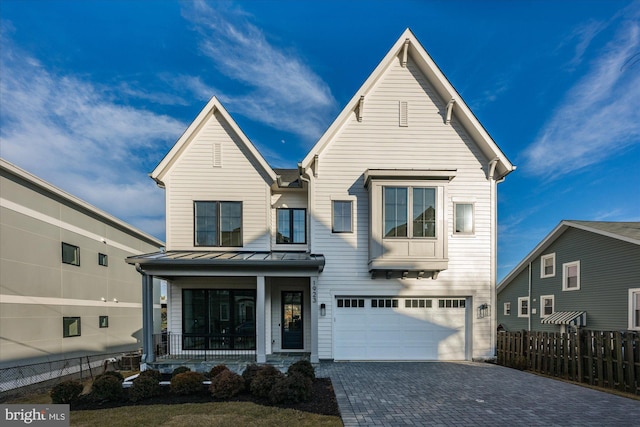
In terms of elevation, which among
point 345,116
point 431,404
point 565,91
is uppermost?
point 565,91

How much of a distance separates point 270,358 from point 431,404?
5502 millimetres

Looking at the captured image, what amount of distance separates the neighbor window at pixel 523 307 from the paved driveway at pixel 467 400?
12.1 m

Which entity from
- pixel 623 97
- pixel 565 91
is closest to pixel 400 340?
pixel 623 97

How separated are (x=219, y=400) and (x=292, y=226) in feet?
21.9

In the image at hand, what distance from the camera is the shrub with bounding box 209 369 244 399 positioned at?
6816 millimetres

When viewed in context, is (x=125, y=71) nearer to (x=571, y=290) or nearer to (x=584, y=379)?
(x=584, y=379)

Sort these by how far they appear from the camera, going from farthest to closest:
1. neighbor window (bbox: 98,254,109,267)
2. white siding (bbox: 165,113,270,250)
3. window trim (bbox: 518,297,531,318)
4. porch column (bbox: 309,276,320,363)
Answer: window trim (bbox: 518,297,531,318) < neighbor window (bbox: 98,254,109,267) < white siding (bbox: 165,113,270,250) < porch column (bbox: 309,276,320,363)

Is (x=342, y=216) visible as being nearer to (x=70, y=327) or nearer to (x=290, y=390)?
(x=290, y=390)

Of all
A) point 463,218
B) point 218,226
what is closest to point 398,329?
point 463,218

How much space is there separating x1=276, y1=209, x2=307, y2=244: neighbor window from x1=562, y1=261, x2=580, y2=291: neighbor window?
45.5 feet

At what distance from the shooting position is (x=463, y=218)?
36.9ft

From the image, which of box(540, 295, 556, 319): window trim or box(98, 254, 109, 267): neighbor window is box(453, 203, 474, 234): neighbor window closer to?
box(540, 295, 556, 319): window trim

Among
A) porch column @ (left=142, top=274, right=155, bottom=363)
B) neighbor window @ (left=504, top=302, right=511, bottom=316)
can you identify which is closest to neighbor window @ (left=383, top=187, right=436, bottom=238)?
porch column @ (left=142, top=274, right=155, bottom=363)

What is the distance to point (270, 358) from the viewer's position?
403 inches
